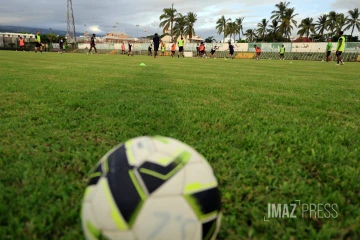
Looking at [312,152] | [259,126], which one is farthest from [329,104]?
[312,152]

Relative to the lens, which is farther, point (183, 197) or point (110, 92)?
point (110, 92)

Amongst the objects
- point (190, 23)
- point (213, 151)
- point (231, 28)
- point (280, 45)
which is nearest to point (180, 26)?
point (190, 23)

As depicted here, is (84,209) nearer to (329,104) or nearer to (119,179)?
(119,179)

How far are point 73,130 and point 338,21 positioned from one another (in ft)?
291

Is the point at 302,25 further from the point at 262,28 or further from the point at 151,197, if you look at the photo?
the point at 151,197

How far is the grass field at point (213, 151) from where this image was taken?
1.67 metres

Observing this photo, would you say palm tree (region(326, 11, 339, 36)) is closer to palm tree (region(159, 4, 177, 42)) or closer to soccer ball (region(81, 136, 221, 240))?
palm tree (region(159, 4, 177, 42))

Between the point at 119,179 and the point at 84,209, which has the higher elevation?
the point at 119,179

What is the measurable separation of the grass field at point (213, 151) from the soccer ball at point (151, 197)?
0.39 meters

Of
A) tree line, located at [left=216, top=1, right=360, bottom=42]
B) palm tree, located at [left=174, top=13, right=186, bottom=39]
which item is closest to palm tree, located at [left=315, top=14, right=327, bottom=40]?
tree line, located at [left=216, top=1, right=360, bottom=42]

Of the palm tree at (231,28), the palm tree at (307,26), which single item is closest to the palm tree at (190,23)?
the palm tree at (231,28)

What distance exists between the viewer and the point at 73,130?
3.17 meters

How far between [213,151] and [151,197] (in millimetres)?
1561

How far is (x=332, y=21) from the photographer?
7462 centimetres
